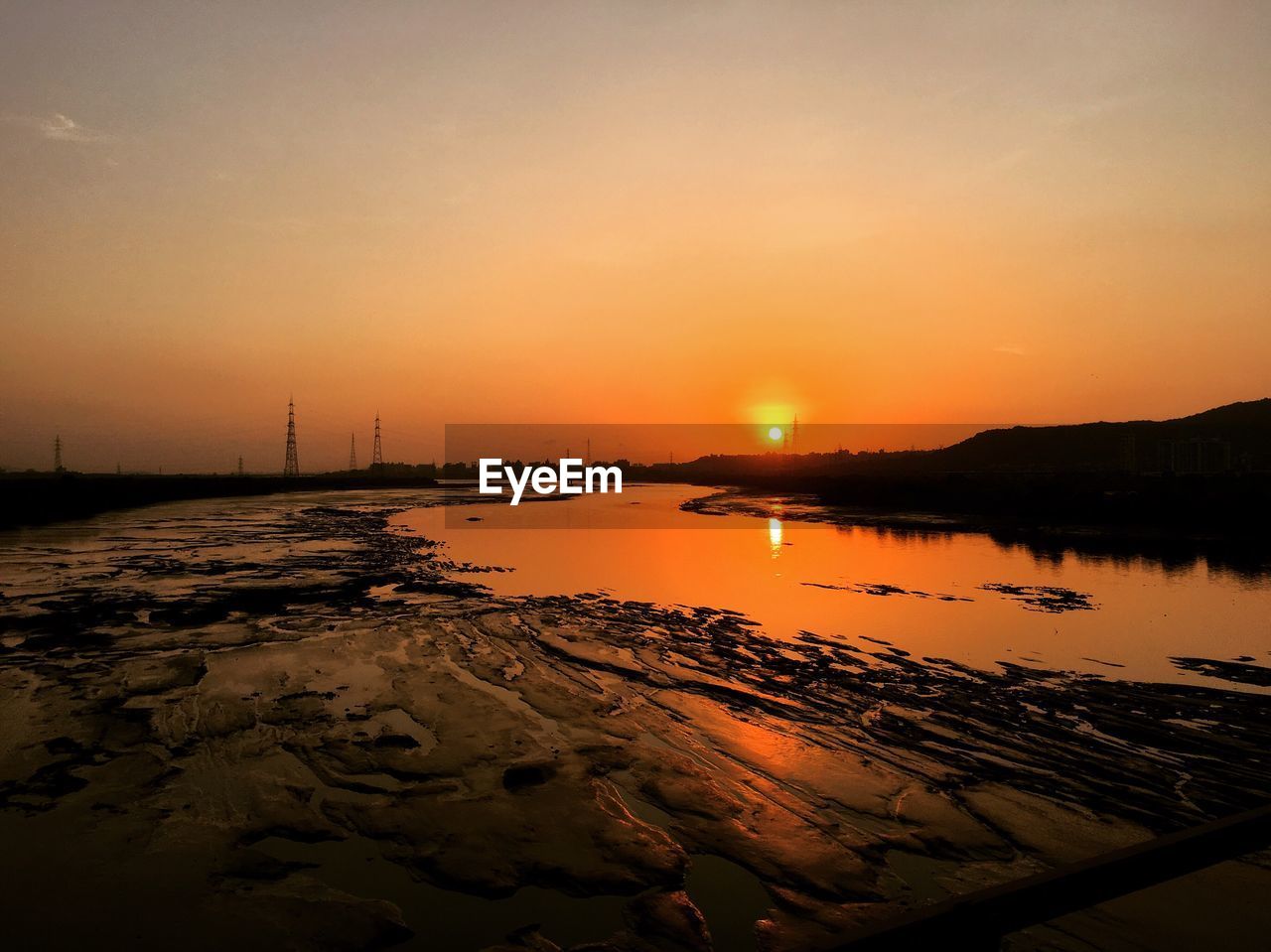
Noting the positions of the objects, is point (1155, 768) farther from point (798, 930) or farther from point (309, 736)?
point (309, 736)

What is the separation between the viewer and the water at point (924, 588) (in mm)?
14742

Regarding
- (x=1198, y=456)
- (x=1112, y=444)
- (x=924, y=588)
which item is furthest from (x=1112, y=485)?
(x=1112, y=444)

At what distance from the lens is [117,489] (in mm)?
77750

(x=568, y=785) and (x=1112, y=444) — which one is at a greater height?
(x=1112, y=444)

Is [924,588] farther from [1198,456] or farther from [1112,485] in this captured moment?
[1198,456]

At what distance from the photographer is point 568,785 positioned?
8078mm

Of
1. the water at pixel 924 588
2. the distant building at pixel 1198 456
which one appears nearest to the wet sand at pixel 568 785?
A: the water at pixel 924 588

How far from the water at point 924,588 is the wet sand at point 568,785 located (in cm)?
157

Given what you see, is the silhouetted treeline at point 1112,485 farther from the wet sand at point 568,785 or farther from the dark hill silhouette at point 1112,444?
the wet sand at point 568,785

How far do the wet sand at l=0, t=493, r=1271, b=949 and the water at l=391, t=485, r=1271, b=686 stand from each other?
1.57m

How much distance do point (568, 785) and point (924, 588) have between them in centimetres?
1733

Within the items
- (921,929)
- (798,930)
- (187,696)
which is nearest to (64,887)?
(187,696)

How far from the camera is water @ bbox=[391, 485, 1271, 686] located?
580 inches

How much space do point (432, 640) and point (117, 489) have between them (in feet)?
273
